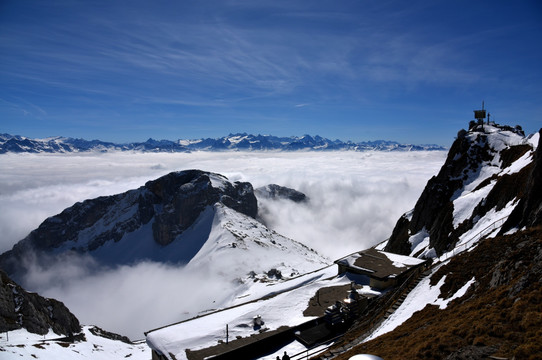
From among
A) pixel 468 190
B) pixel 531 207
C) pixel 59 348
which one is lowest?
pixel 59 348

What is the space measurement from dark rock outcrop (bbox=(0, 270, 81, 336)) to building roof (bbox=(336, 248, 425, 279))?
54166mm

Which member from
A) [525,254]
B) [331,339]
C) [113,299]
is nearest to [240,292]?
[113,299]

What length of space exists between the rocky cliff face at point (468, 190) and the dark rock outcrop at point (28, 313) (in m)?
65.3

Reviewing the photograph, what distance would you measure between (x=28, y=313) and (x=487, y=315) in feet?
227

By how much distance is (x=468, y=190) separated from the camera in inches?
2023

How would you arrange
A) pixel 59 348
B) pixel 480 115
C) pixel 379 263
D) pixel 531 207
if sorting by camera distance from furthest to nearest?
pixel 480 115 → pixel 59 348 → pixel 379 263 → pixel 531 207

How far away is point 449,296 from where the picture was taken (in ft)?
73.4

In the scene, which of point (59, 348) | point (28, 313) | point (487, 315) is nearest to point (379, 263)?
point (487, 315)

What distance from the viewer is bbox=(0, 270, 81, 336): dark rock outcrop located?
5197 cm

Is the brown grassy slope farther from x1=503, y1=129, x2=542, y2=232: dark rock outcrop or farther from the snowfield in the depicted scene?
the snowfield

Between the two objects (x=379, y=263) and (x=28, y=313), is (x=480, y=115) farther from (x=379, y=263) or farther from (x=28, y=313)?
(x=28, y=313)

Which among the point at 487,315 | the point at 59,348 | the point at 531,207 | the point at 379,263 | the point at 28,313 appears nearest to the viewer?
the point at 487,315

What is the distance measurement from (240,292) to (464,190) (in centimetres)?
8153

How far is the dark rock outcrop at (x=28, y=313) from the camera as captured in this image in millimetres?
51969
